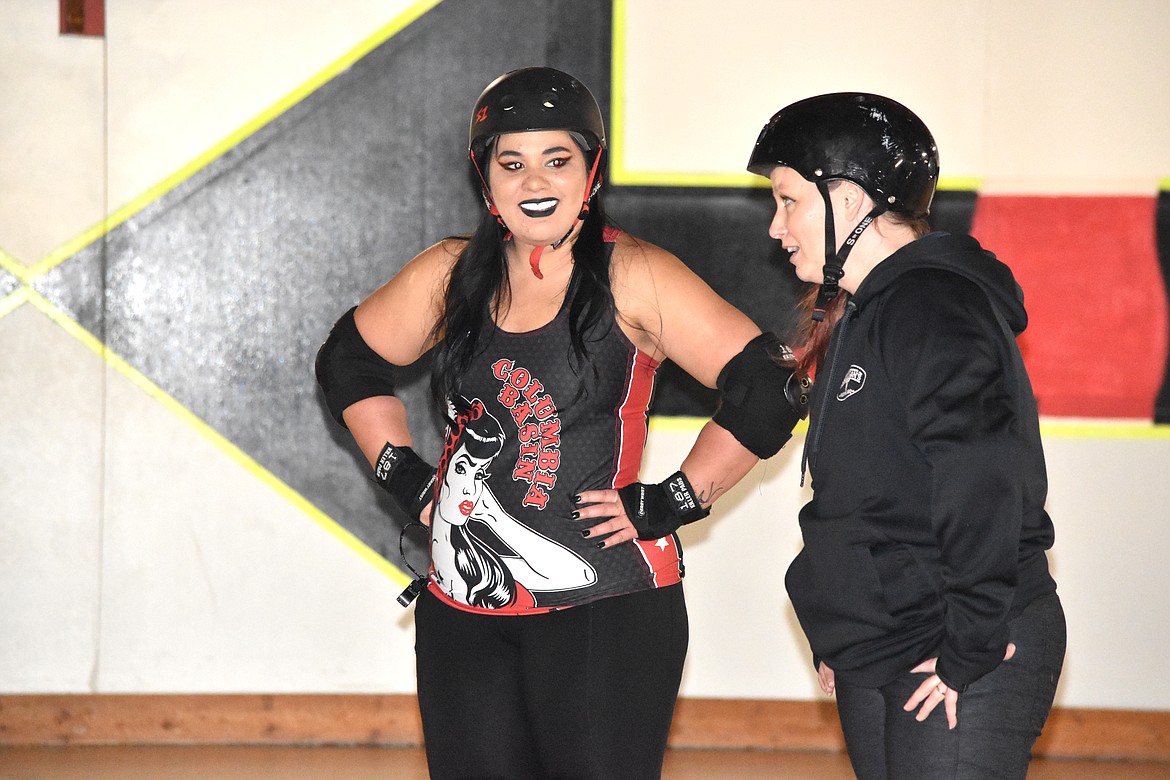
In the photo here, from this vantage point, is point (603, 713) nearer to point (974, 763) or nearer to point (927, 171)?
point (974, 763)

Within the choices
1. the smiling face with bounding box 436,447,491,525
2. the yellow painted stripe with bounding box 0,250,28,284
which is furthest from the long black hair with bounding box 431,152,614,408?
the yellow painted stripe with bounding box 0,250,28,284

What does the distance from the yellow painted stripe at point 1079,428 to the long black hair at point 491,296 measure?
1225 millimetres

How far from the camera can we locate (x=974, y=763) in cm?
134

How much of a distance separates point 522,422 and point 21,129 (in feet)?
7.05

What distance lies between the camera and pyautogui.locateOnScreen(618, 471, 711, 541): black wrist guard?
195cm

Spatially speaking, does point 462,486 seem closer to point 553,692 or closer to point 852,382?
point 553,692

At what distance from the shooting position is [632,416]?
1.97m

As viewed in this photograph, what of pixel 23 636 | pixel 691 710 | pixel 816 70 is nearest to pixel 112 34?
pixel 23 636

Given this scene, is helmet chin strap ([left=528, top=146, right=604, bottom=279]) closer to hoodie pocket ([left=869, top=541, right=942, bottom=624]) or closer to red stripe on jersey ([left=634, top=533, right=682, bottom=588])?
red stripe on jersey ([left=634, top=533, right=682, bottom=588])

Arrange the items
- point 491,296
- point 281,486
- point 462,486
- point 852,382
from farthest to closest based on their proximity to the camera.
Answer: point 281,486 → point 491,296 → point 462,486 → point 852,382

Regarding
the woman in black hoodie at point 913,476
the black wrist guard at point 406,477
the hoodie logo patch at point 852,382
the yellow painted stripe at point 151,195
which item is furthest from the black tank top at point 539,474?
the yellow painted stripe at point 151,195

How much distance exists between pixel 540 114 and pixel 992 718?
1248mm

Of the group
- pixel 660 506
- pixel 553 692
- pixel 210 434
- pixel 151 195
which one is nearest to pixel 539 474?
pixel 660 506

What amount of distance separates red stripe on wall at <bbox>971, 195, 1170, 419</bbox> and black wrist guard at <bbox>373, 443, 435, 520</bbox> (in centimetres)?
189
